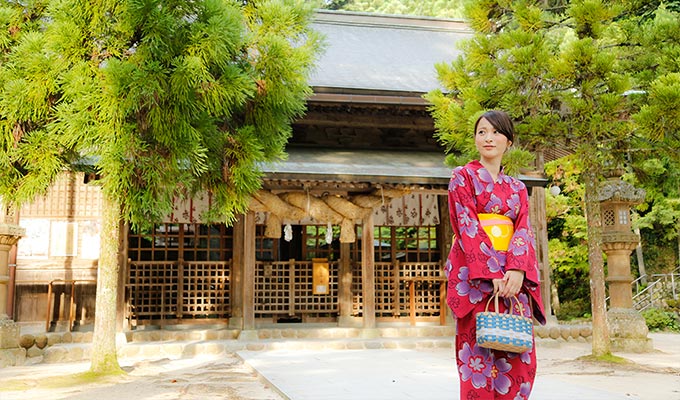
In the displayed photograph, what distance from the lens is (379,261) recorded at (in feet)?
40.1

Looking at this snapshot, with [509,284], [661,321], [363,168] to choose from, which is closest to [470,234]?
[509,284]

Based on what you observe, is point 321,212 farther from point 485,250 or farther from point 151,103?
point 485,250

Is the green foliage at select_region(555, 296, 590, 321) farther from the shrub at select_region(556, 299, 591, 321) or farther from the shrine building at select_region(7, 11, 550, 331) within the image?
the shrine building at select_region(7, 11, 550, 331)

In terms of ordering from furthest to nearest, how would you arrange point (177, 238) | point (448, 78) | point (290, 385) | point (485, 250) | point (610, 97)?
point (177, 238) → point (448, 78) → point (610, 97) → point (290, 385) → point (485, 250)

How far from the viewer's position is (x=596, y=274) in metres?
8.05

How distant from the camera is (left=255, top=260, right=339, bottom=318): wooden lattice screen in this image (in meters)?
11.7

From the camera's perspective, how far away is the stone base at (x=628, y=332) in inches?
370

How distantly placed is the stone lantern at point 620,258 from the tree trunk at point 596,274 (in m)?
1.34

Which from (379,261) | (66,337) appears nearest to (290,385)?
(66,337)

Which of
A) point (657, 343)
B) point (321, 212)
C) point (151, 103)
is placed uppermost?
point (151, 103)

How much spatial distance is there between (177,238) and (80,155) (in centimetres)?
473

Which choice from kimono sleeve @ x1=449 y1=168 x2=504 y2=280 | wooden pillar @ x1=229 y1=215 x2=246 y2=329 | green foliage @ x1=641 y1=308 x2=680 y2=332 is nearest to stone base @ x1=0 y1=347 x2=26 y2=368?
wooden pillar @ x1=229 y1=215 x2=246 y2=329

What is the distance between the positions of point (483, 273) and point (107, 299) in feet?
17.3

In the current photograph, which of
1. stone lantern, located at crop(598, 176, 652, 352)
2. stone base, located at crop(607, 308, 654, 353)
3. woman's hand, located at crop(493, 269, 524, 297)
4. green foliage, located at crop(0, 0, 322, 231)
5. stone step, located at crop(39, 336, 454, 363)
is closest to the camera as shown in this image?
woman's hand, located at crop(493, 269, 524, 297)
